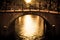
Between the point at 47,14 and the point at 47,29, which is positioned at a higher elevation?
the point at 47,14

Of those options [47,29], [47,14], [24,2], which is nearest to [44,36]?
[47,29]

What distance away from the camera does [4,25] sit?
2439cm

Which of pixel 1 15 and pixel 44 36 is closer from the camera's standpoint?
pixel 1 15

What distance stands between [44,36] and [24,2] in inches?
165

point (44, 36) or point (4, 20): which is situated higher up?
point (4, 20)

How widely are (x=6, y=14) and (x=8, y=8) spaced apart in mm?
640

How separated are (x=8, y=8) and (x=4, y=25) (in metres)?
1.59

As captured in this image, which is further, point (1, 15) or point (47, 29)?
point (47, 29)

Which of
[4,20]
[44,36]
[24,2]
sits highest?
[24,2]

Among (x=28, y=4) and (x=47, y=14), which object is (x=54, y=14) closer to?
(x=47, y=14)

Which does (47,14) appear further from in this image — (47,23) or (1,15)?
(1,15)

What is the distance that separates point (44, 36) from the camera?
85.3 feet

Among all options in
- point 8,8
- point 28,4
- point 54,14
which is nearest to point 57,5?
point 54,14

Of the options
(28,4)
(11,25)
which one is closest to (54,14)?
(28,4)
